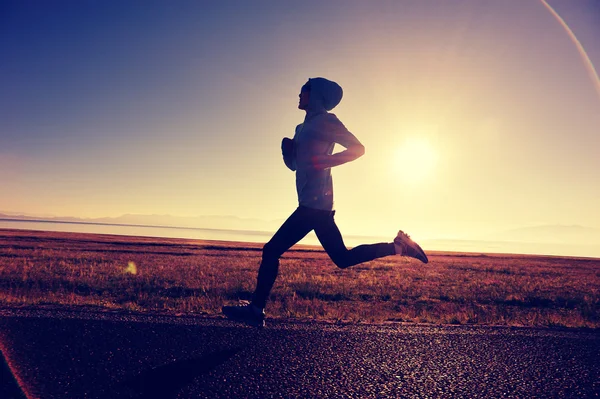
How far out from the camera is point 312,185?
13.1 ft

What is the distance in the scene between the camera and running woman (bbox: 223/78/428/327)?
156 inches

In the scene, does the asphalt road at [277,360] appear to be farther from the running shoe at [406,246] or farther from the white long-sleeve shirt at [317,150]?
the white long-sleeve shirt at [317,150]

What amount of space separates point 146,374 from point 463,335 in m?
3.11

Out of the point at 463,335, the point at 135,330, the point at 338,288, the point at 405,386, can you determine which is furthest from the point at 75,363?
the point at 338,288

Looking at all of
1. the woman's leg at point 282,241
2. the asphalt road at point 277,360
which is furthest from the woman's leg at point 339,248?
the asphalt road at point 277,360

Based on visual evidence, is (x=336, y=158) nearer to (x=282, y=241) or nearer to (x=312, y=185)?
(x=312, y=185)

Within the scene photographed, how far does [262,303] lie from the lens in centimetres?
403

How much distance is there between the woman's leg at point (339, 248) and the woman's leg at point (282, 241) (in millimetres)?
148

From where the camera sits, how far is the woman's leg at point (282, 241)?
157 inches

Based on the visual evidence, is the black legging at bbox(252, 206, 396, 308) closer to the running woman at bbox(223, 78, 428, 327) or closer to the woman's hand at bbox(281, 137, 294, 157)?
the running woman at bbox(223, 78, 428, 327)

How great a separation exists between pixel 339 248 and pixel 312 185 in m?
0.78

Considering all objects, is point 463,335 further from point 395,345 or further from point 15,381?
point 15,381

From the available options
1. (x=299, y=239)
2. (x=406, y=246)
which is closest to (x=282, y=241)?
(x=299, y=239)

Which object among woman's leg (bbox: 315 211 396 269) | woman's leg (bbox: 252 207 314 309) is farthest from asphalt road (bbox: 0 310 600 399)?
woman's leg (bbox: 315 211 396 269)
